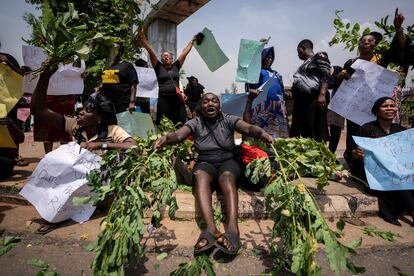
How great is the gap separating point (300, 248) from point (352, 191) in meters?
2.05

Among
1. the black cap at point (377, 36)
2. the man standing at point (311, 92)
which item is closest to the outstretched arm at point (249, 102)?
the man standing at point (311, 92)

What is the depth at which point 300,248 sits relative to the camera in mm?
1791

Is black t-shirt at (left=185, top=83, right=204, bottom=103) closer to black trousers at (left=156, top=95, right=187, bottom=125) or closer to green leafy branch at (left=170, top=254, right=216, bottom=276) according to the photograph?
black trousers at (left=156, top=95, right=187, bottom=125)

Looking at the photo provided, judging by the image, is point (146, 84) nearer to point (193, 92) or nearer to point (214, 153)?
point (214, 153)

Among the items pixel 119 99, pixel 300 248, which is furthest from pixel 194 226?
pixel 119 99

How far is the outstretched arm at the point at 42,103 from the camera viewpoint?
2.77m

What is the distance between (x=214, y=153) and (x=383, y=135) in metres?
2.07

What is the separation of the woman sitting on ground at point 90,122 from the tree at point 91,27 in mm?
413

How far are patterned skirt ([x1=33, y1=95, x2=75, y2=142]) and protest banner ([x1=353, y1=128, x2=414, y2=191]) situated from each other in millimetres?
4103

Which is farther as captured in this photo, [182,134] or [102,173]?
[182,134]

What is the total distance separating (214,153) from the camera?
9.97 feet

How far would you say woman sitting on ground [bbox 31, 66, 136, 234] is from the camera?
9.34 feet

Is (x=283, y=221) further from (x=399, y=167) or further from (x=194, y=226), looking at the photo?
(x=399, y=167)

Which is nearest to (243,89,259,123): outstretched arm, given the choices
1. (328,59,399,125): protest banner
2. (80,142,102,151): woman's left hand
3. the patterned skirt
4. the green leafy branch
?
(328,59,399,125): protest banner
